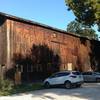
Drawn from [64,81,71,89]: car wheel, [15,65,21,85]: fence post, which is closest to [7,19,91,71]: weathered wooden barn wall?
[15,65,21,85]: fence post

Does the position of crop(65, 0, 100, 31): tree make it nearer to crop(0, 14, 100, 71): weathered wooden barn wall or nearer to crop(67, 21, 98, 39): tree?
crop(0, 14, 100, 71): weathered wooden barn wall

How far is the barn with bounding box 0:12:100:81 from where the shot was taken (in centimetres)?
4297

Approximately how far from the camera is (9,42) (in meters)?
42.9

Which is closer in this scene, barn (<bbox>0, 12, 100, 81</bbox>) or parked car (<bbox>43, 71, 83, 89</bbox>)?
parked car (<bbox>43, 71, 83, 89</bbox>)

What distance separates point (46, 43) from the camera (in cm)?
4894

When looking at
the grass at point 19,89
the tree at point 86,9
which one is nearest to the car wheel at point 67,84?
the grass at point 19,89

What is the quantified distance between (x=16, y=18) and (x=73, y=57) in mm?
15154

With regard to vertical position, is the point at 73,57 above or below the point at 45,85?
above

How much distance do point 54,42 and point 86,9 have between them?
6258mm

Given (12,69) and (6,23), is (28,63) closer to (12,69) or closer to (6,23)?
(12,69)

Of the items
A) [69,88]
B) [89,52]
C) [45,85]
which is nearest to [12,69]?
[45,85]

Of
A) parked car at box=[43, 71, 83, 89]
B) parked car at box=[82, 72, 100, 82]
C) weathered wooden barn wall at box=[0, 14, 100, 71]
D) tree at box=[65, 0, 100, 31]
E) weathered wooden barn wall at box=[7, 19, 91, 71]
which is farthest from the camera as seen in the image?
parked car at box=[82, 72, 100, 82]

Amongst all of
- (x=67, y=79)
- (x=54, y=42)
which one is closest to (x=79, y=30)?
(x=54, y=42)

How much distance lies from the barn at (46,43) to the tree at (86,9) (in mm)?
3424
